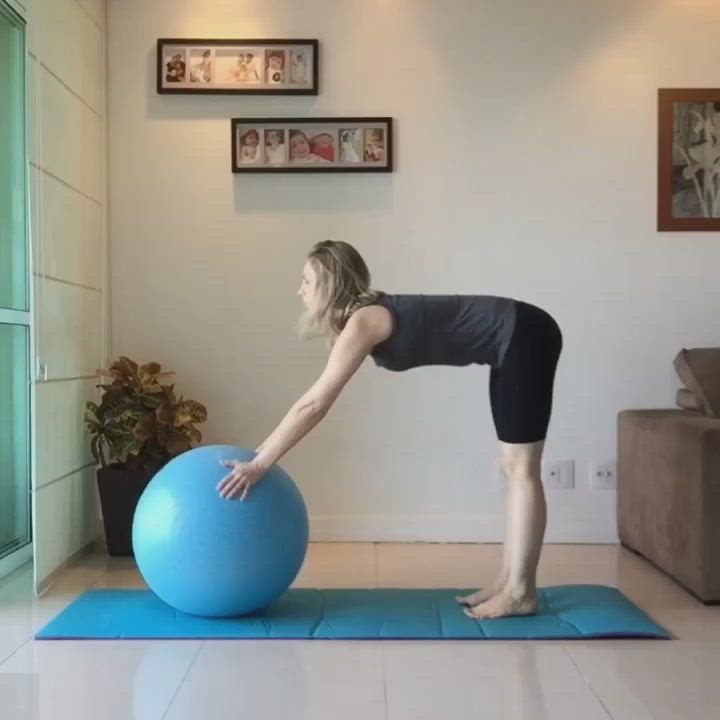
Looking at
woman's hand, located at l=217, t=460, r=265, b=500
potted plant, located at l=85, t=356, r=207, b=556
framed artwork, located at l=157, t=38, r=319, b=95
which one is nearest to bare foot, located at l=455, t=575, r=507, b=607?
woman's hand, located at l=217, t=460, r=265, b=500

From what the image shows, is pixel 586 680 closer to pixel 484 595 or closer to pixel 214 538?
pixel 484 595

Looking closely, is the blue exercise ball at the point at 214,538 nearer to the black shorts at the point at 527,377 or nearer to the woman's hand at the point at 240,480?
the woman's hand at the point at 240,480

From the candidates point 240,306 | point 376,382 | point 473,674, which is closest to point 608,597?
point 473,674

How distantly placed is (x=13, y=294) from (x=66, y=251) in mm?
271

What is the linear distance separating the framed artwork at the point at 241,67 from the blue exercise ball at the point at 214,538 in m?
1.96

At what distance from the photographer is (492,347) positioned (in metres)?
2.98

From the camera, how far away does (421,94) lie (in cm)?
419

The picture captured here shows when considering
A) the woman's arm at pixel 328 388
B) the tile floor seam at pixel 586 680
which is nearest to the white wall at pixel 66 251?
the woman's arm at pixel 328 388

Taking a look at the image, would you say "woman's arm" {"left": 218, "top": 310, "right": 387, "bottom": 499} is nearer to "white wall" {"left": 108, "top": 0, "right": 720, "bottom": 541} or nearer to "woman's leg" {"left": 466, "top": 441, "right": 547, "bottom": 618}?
"woman's leg" {"left": 466, "top": 441, "right": 547, "bottom": 618}

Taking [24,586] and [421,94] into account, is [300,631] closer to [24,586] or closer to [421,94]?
[24,586]

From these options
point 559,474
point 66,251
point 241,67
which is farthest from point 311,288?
point 559,474

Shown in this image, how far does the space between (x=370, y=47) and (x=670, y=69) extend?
131cm

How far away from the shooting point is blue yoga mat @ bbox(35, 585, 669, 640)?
9.05 ft

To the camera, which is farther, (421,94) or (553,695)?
(421,94)
